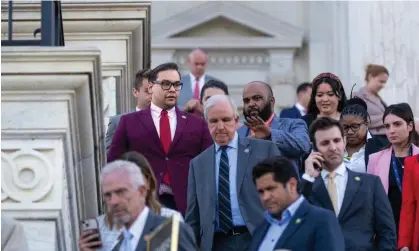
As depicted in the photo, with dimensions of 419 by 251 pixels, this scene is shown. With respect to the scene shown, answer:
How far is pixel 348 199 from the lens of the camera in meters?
12.3

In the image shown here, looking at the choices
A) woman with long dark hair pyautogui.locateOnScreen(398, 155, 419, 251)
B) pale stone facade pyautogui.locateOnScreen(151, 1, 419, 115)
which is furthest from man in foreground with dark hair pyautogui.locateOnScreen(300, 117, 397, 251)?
pale stone facade pyautogui.locateOnScreen(151, 1, 419, 115)

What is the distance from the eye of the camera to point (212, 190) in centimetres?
1225

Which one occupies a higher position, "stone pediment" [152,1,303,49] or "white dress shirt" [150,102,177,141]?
"stone pediment" [152,1,303,49]

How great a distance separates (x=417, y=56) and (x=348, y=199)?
379 inches

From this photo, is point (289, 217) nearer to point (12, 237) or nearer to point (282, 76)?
point (12, 237)

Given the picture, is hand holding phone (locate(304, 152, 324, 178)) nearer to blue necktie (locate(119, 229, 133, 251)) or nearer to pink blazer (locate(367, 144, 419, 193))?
pink blazer (locate(367, 144, 419, 193))

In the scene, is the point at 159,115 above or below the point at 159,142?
above

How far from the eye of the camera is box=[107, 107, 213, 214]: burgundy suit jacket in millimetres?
13297

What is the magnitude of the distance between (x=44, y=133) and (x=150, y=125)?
77.3 inches

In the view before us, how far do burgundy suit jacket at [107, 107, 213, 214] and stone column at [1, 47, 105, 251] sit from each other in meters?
1.32

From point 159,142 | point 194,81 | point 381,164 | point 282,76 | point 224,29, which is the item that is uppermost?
point 224,29

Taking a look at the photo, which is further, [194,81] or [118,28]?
[194,81]

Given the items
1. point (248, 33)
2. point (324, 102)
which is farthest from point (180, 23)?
point (324, 102)

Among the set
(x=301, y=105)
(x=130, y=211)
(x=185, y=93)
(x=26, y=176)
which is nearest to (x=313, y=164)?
(x=26, y=176)
